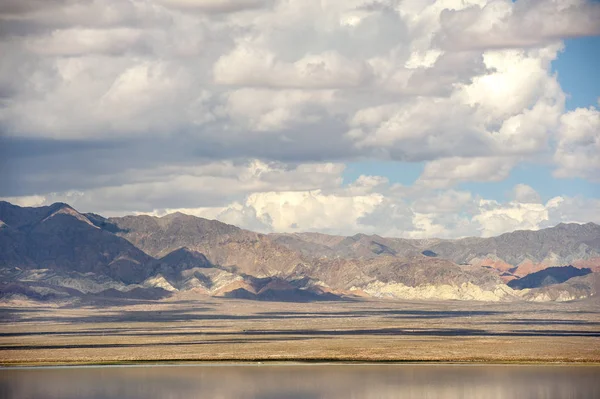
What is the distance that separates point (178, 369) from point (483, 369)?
110 ft

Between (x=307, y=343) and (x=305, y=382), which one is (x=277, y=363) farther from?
(x=307, y=343)

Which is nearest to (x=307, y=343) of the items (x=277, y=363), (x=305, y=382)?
(x=277, y=363)

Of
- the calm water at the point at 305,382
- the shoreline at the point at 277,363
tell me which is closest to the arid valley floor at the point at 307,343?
the shoreline at the point at 277,363

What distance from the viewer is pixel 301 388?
9019 centimetres

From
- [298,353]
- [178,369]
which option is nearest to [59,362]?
[178,369]

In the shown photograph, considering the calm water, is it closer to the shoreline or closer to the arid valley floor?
the shoreline

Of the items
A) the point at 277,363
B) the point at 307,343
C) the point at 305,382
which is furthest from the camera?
the point at 307,343

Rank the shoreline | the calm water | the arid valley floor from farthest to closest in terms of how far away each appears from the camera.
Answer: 1. the arid valley floor
2. the shoreline
3. the calm water

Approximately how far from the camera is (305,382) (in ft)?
310

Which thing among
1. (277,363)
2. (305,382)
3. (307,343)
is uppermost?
(307,343)

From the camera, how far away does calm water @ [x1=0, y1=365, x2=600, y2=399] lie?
86.9 meters

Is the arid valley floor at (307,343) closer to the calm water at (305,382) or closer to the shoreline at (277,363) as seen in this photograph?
the shoreline at (277,363)

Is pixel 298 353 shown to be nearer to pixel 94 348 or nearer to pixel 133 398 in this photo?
pixel 94 348

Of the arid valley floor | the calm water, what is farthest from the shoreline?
the calm water
